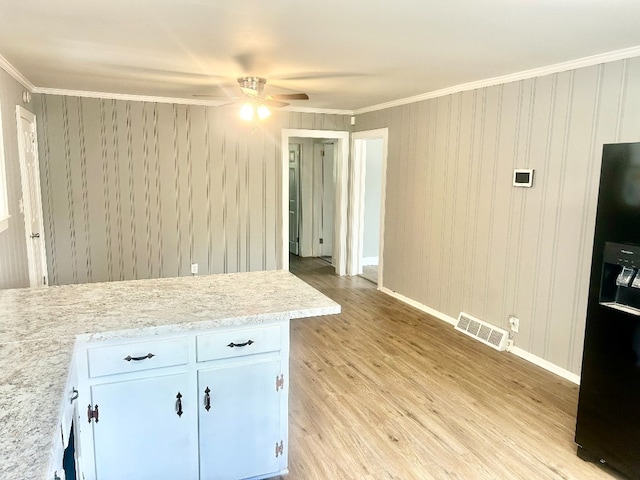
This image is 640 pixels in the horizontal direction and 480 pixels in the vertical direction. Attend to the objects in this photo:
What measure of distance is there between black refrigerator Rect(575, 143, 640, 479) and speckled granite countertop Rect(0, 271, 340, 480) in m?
1.41

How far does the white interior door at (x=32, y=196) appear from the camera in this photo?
4.13m

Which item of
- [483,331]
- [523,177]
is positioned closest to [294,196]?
[483,331]

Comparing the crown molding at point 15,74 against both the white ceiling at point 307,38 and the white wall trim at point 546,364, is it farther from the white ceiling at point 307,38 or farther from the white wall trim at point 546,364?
the white wall trim at point 546,364

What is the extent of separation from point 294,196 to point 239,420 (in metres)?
6.32

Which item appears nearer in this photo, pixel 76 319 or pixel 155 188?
pixel 76 319

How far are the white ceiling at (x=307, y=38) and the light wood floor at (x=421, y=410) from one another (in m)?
2.36

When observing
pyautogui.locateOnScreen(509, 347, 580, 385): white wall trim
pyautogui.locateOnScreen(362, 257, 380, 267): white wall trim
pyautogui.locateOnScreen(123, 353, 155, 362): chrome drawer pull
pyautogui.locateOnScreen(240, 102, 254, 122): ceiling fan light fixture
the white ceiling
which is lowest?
pyautogui.locateOnScreen(509, 347, 580, 385): white wall trim

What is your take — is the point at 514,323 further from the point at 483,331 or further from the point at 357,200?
the point at 357,200

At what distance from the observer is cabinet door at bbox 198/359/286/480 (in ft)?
6.66

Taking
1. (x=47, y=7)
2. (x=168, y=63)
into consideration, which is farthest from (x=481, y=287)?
(x=47, y=7)

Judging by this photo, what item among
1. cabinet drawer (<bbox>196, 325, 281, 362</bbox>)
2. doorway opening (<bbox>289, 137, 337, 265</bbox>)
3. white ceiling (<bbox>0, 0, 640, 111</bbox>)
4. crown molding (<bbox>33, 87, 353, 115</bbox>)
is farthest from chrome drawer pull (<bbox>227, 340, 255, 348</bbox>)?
doorway opening (<bbox>289, 137, 337, 265</bbox>)

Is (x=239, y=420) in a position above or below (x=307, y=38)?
below

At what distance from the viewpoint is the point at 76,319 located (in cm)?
190

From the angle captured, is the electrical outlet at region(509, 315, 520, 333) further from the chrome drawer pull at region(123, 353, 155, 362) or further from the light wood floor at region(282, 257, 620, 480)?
the chrome drawer pull at region(123, 353, 155, 362)
